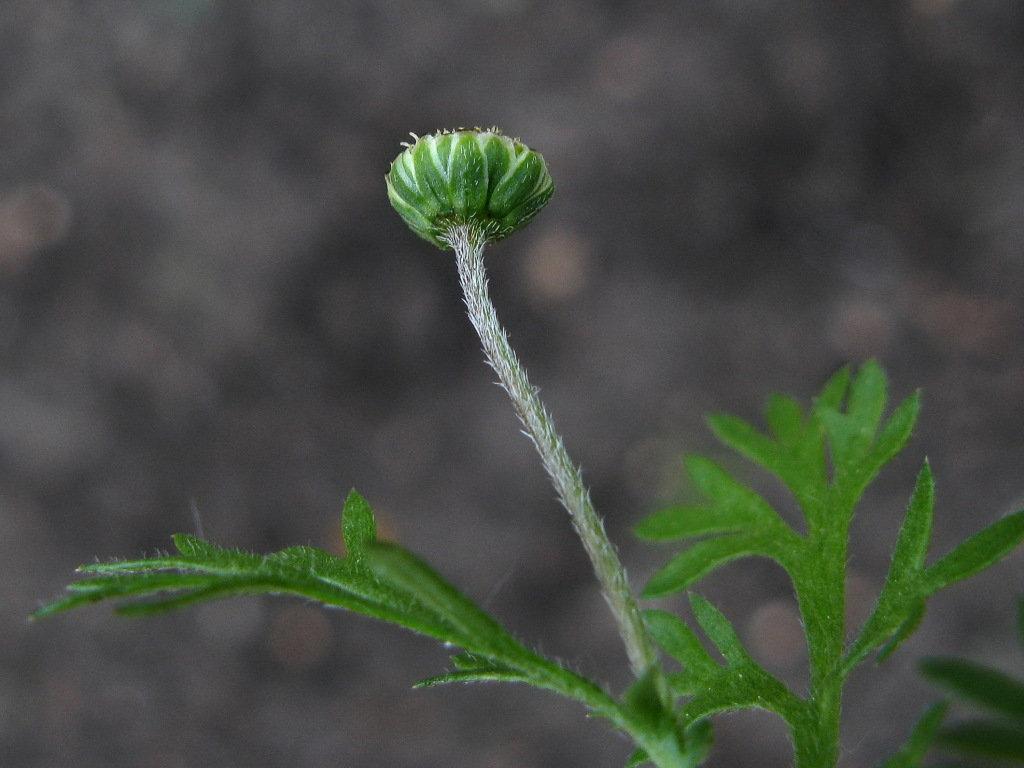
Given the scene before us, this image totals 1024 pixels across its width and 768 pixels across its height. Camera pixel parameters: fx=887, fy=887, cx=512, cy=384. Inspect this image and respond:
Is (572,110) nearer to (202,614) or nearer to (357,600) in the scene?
(202,614)

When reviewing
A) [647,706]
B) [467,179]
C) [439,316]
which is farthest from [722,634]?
[439,316]

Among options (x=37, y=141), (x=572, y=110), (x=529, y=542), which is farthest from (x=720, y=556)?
(x=37, y=141)

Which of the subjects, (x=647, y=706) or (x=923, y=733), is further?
(x=647, y=706)

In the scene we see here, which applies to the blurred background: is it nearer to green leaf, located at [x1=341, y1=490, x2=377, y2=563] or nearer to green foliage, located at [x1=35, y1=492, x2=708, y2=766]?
green leaf, located at [x1=341, y1=490, x2=377, y2=563]

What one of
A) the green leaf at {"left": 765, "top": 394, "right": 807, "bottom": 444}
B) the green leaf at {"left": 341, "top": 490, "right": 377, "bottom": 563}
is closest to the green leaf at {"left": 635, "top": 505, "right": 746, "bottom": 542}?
the green leaf at {"left": 765, "top": 394, "right": 807, "bottom": 444}

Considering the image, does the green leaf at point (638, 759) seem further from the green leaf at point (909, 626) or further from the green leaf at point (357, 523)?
the green leaf at point (357, 523)

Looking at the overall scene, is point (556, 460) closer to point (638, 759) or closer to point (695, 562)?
point (695, 562)
